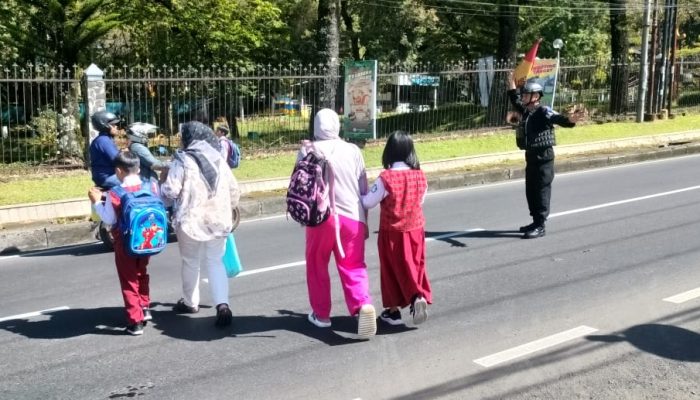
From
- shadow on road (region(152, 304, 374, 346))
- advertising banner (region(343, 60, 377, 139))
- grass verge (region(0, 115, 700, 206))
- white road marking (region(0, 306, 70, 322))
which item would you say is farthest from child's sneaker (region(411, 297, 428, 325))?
advertising banner (region(343, 60, 377, 139))

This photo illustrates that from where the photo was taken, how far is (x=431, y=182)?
513 inches

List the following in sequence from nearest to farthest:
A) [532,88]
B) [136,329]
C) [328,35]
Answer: [136,329] → [532,88] → [328,35]

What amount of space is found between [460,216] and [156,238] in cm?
585

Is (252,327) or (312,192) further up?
(312,192)

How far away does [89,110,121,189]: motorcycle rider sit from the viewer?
7246 mm

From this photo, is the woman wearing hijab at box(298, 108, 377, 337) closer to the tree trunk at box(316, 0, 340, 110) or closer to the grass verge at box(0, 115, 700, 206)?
the grass verge at box(0, 115, 700, 206)

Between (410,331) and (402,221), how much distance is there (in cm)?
87

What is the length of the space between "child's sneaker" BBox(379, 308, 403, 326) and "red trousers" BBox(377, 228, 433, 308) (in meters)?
0.12

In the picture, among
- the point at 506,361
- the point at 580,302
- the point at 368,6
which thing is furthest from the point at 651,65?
the point at 506,361

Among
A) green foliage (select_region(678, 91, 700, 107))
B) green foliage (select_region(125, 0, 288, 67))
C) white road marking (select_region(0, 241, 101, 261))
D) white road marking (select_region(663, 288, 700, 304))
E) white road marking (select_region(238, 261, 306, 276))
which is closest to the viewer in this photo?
white road marking (select_region(663, 288, 700, 304))

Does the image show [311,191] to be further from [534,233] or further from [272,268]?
[534,233]

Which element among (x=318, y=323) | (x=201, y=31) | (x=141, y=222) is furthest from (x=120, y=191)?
(x=201, y=31)

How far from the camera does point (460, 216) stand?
33.4ft

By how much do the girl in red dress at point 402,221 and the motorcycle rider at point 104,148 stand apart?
3.19 m
